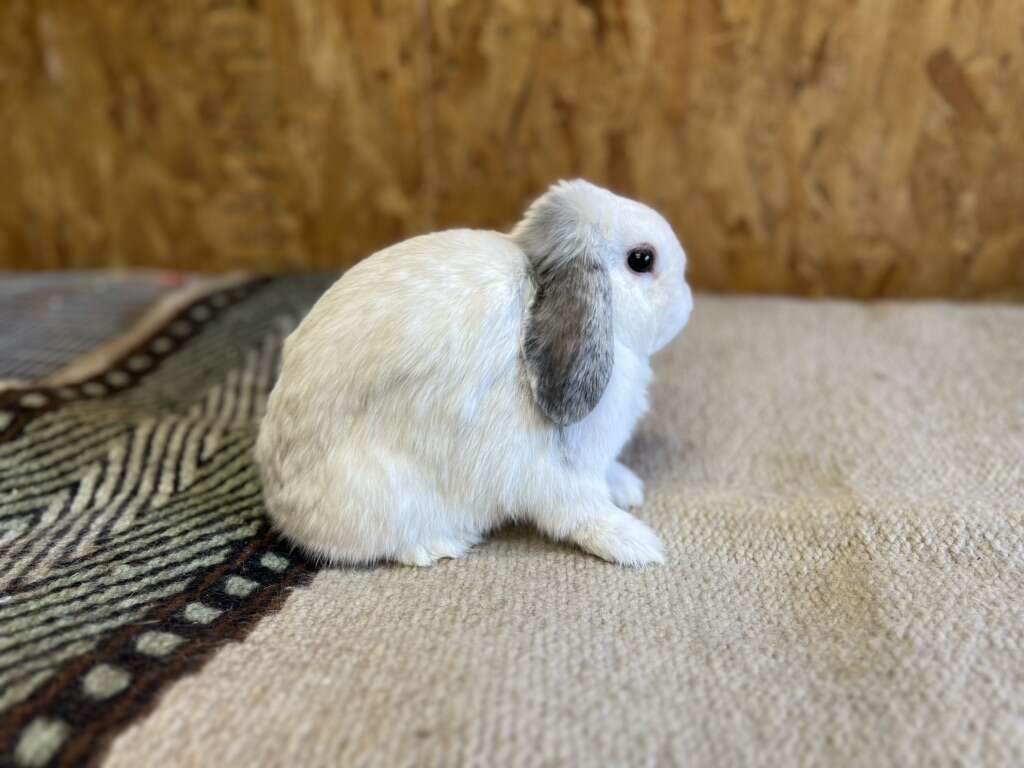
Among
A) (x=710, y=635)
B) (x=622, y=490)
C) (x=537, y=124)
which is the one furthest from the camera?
(x=537, y=124)

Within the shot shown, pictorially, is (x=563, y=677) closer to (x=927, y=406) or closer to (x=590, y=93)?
(x=927, y=406)

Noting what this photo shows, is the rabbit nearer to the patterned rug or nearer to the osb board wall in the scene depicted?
the patterned rug

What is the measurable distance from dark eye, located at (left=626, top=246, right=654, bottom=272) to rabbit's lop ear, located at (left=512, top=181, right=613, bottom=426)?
5 centimetres

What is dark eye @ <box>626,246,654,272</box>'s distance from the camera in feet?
3.44

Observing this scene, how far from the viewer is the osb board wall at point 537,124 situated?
169 centimetres

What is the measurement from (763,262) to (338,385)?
1188 millimetres

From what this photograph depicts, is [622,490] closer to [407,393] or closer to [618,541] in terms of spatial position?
[618,541]

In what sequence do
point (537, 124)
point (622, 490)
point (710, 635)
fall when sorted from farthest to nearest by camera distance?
point (537, 124), point (622, 490), point (710, 635)

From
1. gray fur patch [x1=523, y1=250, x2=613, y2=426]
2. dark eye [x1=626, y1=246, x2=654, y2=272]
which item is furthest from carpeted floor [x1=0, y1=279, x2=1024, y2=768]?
dark eye [x1=626, y1=246, x2=654, y2=272]

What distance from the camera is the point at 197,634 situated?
91cm

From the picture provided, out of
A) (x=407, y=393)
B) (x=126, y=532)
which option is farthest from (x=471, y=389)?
(x=126, y=532)

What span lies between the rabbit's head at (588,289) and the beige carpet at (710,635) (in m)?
0.23

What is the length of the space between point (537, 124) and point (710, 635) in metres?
1.23

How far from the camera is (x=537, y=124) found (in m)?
1.83
